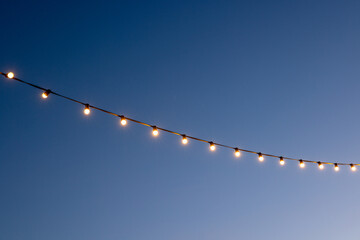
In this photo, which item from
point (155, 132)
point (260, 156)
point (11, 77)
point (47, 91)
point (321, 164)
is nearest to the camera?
point (11, 77)

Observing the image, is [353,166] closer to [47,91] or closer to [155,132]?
[155,132]

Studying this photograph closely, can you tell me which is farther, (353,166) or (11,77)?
(353,166)

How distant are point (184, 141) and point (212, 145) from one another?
0.54m

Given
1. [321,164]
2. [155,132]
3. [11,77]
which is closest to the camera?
[11,77]

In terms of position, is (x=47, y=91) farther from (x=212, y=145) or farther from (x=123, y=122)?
(x=212, y=145)

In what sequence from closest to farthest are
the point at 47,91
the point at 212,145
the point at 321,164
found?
the point at 47,91, the point at 212,145, the point at 321,164

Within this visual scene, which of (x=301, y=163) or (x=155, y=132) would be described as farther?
(x=301, y=163)

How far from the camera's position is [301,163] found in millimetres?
5656

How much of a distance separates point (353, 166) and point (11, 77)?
22.1ft

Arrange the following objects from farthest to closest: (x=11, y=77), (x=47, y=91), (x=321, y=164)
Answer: (x=321, y=164) < (x=47, y=91) < (x=11, y=77)

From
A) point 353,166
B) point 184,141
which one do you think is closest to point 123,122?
point 184,141

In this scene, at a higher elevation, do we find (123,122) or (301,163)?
(301,163)

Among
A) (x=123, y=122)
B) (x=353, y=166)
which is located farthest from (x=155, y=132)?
(x=353, y=166)

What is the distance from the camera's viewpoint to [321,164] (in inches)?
229
